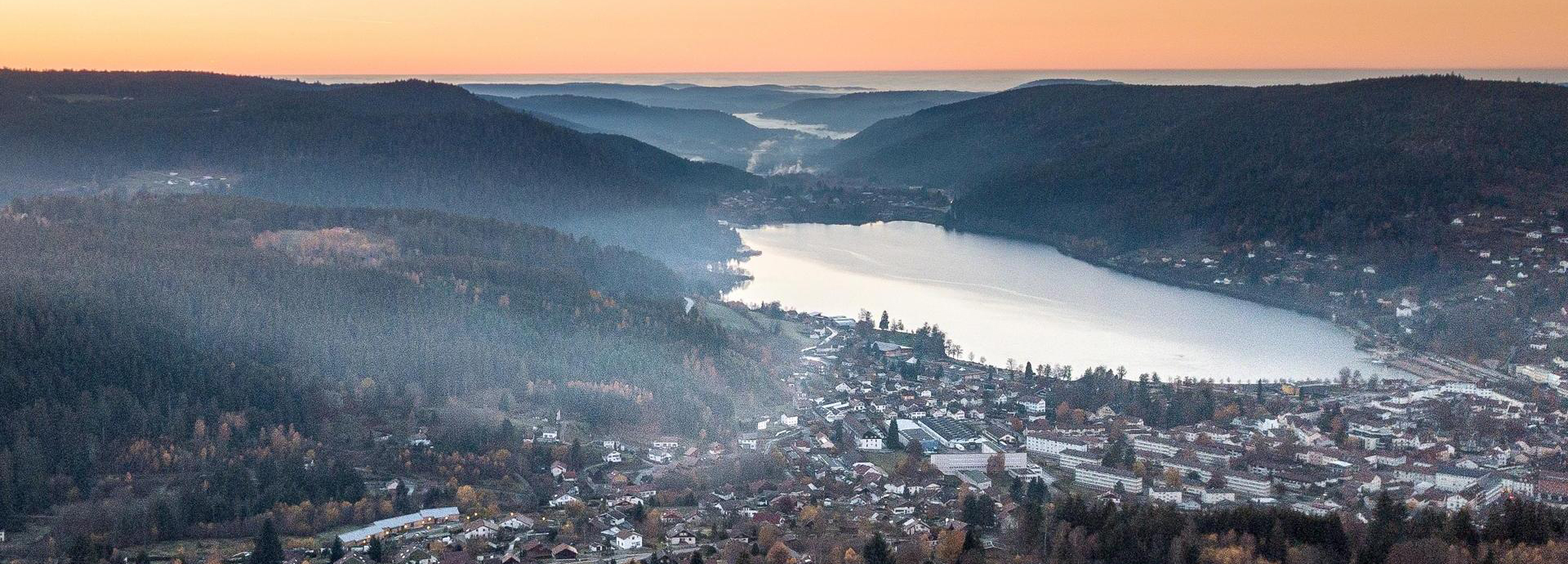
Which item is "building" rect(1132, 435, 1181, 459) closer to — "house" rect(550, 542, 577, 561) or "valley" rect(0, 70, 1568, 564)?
"valley" rect(0, 70, 1568, 564)

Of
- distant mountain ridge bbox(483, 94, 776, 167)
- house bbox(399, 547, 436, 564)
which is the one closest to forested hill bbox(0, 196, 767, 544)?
house bbox(399, 547, 436, 564)

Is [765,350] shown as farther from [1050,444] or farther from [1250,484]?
[1250,484]

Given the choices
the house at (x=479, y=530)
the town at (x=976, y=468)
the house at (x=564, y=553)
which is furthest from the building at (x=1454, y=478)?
the house at (x=479, y=530)

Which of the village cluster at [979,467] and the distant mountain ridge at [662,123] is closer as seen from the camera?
the village cluster at [979,467]

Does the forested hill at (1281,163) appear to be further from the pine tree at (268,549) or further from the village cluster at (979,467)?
the pine tree at (268,549)

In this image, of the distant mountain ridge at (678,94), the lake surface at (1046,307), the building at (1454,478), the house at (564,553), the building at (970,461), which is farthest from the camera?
the distant mountain ridge at (678,94)

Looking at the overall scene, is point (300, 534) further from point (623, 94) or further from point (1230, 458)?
point (623, 94)

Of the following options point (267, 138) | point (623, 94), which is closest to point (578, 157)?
point (267, 138)
